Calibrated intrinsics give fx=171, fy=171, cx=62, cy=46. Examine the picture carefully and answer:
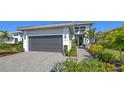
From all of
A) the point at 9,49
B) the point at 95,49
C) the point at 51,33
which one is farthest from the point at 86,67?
the point at 9,49

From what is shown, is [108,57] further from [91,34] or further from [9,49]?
[9,49]

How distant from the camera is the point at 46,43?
1548cm

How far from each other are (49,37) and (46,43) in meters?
0.61

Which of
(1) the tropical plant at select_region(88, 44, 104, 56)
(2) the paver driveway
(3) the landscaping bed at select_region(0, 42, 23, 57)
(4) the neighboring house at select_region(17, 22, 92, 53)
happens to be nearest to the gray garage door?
(4) the neighboring house at select_region(17, 22, 92, 53)

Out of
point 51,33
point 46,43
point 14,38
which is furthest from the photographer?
point 46,43

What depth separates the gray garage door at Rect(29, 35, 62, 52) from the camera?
1505cm

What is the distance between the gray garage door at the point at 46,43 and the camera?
1505cm
